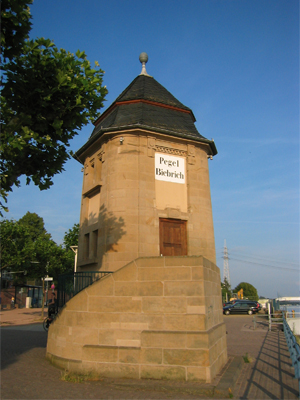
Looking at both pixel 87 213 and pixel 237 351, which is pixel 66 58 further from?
pixel 237 351

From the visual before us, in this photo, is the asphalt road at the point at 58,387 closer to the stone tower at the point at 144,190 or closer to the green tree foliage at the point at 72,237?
the stone tower at the point at 144,190

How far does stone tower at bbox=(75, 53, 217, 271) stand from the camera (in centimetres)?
1153

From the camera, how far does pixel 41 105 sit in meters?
7.85

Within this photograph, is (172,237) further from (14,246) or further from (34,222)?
(34,222)

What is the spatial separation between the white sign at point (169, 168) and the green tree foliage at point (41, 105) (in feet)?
13.8

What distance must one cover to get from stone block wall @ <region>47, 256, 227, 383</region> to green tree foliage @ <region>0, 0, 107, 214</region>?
3285 millimetres

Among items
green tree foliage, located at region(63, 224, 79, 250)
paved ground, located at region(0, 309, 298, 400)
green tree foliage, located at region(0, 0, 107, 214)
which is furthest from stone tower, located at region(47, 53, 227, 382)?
green tree foliage, located at region(63, 224, 79, 250)

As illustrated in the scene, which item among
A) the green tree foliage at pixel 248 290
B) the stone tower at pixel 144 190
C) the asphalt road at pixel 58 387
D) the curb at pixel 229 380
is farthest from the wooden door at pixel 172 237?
the green tree foliage at pixel 248 290

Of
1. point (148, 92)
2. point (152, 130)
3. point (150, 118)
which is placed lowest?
point (152, 130)

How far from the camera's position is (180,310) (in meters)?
7.76

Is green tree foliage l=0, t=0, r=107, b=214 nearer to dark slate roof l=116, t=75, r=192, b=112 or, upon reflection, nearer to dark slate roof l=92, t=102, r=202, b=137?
dark slate roof l=92, t=102, r=202, b=137

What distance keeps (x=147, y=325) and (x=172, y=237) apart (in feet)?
15.3

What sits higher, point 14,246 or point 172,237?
point 14,246

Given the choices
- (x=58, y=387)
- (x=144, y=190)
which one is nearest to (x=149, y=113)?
(x=144, y=190)
